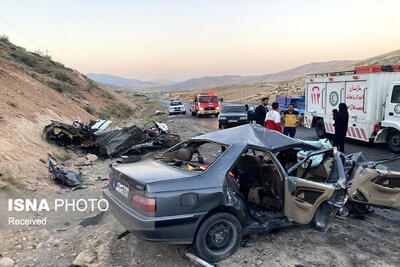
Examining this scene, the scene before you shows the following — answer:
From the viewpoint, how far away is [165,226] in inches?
138

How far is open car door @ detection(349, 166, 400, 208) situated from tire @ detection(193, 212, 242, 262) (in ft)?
6.20

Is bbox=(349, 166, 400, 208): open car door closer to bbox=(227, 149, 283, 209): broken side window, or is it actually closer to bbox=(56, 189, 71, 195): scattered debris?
bbox=(227, 149, 283, 209): broken side window

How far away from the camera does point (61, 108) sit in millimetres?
18078

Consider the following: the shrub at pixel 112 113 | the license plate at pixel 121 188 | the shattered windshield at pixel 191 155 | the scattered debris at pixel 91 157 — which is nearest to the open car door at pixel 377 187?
the shattered windshield at pixel 191 155

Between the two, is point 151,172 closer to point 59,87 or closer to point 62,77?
point 59,87

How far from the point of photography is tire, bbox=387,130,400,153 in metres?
10.0

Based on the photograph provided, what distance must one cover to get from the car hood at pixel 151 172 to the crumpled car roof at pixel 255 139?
0.78m

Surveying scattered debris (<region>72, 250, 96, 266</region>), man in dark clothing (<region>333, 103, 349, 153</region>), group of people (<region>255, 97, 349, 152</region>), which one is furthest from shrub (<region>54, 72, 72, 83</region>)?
scattered debris (<region>72, 250, 96, 266</region>)

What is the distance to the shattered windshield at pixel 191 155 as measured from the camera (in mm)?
4455

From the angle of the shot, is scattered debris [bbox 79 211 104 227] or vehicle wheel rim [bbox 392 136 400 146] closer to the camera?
scattered debris [bbox 79 211 104 227]

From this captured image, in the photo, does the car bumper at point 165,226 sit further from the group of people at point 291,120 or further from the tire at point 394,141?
the tire at point 394,141

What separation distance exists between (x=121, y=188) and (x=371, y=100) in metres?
9.72

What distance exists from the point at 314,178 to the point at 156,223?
8.89 ft

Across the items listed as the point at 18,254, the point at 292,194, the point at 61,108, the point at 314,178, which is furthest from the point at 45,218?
the point at 61,108
